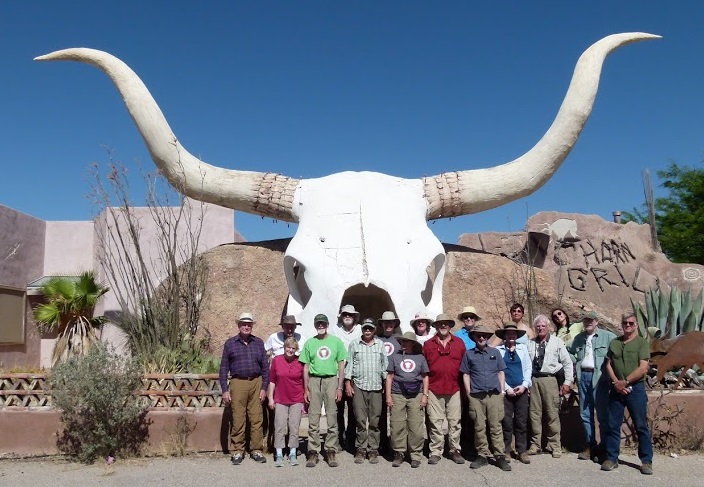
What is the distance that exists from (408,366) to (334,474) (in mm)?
1146

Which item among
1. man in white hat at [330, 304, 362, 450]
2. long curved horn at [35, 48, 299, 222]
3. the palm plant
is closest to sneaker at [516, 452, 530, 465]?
man in white hat at [330, 304, 362, 450]

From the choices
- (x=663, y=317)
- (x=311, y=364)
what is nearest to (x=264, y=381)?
(x=311, y=364)

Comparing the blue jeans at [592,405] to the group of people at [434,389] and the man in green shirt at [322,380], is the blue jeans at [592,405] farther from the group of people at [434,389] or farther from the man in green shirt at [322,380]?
the man in green shirt at [322,380]

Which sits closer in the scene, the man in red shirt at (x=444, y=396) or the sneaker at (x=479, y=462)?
the sneaker at (x=479, y=462)

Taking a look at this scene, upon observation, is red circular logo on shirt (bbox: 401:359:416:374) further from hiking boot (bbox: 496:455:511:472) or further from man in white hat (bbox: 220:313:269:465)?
man in white hat (bbox: 220:313:269:465)

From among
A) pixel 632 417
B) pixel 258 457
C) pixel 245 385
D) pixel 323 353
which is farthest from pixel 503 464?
pixel 245 385

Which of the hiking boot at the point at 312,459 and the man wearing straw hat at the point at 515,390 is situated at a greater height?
the man wearing straw hat at the point at 515,390

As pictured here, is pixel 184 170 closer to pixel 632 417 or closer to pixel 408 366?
pixel 408 366

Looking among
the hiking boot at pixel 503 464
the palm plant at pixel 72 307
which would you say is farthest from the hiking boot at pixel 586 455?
the palm plant at pixel 72 307

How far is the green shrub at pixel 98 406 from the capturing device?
6188 mm

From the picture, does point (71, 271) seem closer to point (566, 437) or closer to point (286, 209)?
point (286, 209)

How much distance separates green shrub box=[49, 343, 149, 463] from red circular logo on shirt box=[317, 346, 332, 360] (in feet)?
5.90

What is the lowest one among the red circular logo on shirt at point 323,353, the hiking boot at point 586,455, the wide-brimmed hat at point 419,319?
the hiking boot at point 586,455

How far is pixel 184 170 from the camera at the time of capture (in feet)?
28.9
